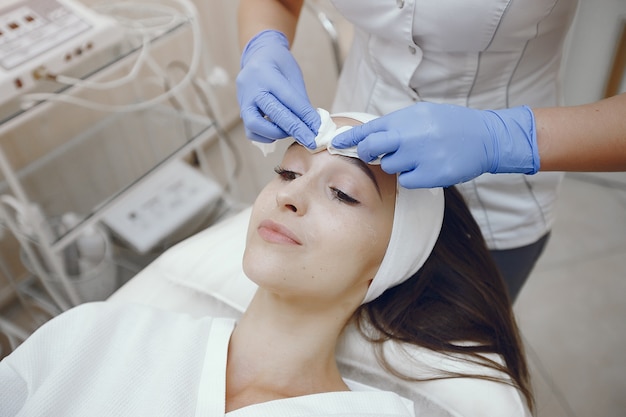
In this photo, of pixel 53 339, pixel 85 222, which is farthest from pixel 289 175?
pixel 85 222

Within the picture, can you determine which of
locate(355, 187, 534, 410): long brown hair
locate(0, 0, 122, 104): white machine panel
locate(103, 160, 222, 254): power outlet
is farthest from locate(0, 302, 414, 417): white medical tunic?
locate(103, 160, 222, 254): power outlet

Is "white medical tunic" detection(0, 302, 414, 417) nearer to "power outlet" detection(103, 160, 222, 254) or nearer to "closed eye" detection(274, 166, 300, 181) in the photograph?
"closed eye" detection(274, 166, 300, 181)

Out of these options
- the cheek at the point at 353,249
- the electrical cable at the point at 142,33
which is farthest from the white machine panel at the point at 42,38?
the cheek at the point at 353,249

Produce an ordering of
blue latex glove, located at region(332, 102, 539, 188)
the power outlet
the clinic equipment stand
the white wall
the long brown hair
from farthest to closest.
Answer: the white wall
the power outlet
the clinic equipment stand
the long brown hair
blue latex glove, located at region(332, 102, 539, 188)

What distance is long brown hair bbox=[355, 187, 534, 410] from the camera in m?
1.19

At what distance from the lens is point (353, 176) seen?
1.00 metres

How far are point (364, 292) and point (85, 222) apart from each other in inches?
37.3

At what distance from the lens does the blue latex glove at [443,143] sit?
910mm

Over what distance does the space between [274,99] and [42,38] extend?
73 centimetres

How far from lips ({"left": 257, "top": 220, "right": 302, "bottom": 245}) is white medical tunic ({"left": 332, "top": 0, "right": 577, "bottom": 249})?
42cm

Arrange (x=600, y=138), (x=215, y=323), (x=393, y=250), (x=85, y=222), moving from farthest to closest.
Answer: (x=85, y=222), (x=215, y=323), (x=393, y=250), (x=600, y=138)

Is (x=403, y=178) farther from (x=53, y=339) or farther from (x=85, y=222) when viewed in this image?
(x=85, y=222)

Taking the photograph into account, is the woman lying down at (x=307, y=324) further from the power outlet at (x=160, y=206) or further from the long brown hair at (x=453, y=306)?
the power outlet at (x=160, y=206)

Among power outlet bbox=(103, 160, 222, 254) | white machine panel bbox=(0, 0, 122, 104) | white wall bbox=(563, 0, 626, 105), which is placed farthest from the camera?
white wall bbox=(563, 0, 626, 105)
